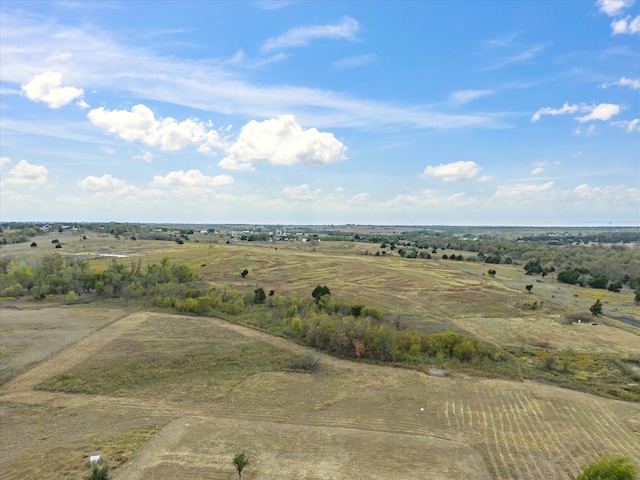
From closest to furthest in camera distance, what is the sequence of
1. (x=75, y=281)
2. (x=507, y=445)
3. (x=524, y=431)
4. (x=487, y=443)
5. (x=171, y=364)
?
(x=507, y=445) → (x=487, y=443) → (x=524, y=431) → (x=171, y=364) → (x=75, y=281)

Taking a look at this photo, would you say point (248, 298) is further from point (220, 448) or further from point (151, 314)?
point (220, 448)

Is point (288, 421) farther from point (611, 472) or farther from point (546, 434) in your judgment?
point (611, 472)

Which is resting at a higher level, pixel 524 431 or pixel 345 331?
pixel 345 331

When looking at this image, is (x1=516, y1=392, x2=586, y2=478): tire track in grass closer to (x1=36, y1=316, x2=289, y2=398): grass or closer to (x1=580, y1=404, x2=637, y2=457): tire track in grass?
(x1=580, y1=404, x2=637, y2=457): tire track in grass

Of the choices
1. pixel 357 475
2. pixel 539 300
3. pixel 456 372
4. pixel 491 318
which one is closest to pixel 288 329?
pixel 456 372

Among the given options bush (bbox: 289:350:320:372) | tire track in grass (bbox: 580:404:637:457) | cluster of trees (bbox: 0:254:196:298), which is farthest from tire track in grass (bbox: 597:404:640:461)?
cluster of trees (bbox: 0:254:196:298)

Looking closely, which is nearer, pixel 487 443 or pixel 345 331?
pixel 487 443

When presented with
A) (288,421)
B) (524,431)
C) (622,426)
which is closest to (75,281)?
(288,421)
